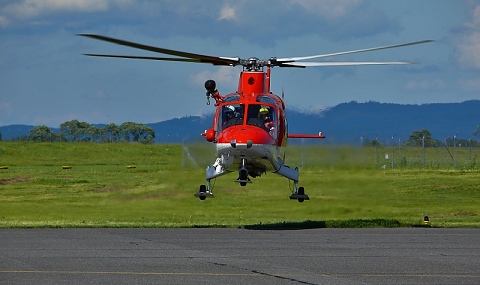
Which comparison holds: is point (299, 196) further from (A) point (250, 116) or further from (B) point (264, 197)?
(B) point (264, 197)

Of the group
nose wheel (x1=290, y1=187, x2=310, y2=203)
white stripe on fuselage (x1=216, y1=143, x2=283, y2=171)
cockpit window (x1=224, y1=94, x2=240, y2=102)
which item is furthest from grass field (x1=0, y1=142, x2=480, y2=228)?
cockpit window (x1=224, y1=94, x2=240, y2=102)

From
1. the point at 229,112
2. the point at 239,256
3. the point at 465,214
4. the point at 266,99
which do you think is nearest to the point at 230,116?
the point at 229,112

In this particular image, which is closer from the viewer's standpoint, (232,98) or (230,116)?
(230,116)

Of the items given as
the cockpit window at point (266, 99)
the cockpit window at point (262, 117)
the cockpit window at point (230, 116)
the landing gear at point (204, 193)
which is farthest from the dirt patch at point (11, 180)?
the cockpit window at point (262, 117)

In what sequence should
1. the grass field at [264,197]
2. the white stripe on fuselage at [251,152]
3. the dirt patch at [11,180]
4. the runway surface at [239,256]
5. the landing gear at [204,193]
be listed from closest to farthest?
1. the runway surface at [239,256]
2. the white stripe on fuselage at [251,152]
3. the landing gear at [204,193]
4. the grass field at [264,197]
5. the dirt patch at [11,180]

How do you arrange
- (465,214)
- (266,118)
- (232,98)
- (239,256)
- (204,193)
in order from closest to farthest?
(239,256)
(266,118)
(232,98)
(204,193)
(465,214)

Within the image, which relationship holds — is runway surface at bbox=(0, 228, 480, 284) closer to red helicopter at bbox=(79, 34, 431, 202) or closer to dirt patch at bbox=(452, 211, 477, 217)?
red helicopter at bbox=(79, 34, 431, 202)

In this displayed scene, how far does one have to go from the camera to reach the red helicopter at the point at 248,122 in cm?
2589

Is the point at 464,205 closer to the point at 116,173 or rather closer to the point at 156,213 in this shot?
the point at 156,213

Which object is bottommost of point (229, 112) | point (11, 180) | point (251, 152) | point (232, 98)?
point (251, 152)

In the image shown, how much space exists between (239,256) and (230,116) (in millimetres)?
7852

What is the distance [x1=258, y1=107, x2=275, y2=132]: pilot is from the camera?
1051 inches

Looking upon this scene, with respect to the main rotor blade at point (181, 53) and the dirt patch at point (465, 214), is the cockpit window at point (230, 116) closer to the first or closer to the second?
the main rotor blade at point (181, 53)

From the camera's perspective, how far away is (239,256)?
1944 centimetres
